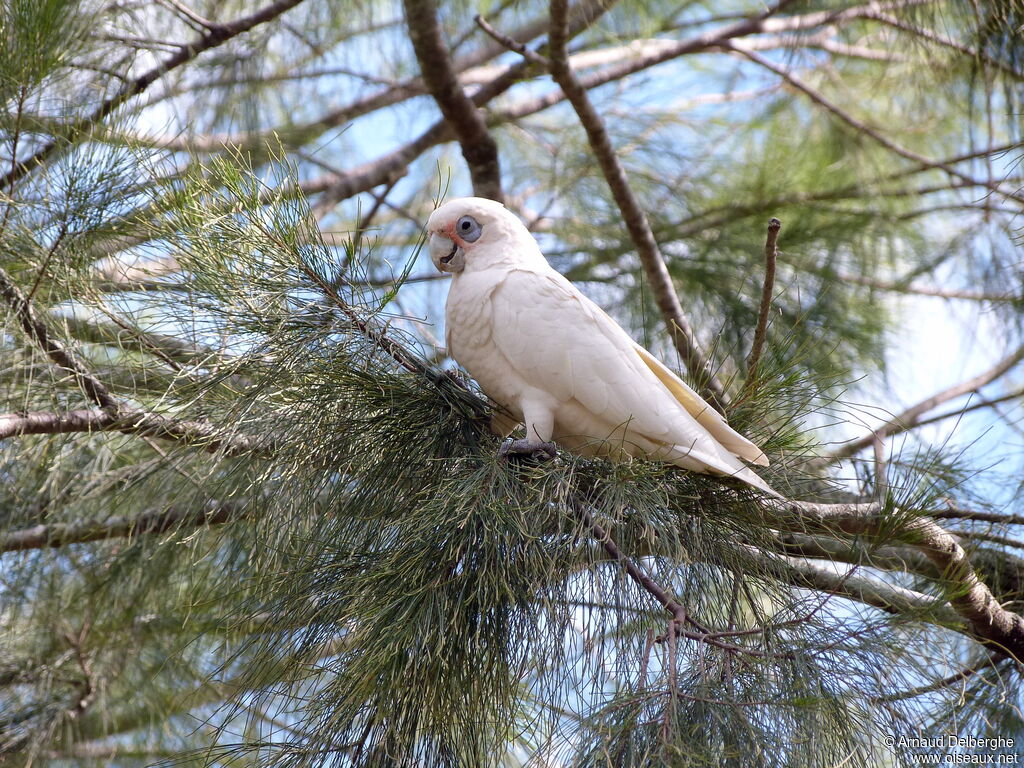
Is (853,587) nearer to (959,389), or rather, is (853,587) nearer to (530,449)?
(530,449)

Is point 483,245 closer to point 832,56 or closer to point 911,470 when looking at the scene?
point 911,470

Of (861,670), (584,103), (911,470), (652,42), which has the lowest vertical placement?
(861,670)

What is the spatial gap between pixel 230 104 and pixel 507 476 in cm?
192

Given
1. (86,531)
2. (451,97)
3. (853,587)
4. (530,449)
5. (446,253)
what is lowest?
(853,587)

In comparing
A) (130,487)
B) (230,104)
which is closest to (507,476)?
(130,487)

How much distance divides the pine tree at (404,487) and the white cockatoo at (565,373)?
0.20 feet

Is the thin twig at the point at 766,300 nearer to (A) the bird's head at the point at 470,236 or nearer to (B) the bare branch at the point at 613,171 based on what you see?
(A) the bird's head at the point at 470,236

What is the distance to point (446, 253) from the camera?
5.33ft

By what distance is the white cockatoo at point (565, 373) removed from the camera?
56.7 inches

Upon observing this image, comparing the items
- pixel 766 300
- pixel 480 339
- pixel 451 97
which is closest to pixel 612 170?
pixel 451 97

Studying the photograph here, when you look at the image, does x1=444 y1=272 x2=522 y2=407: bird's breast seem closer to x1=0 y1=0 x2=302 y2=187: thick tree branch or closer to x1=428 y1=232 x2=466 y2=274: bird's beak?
x1=428 y1=232 x2=466 y2=274: bird's beak

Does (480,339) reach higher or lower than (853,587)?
higher

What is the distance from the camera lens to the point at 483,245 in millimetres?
1619

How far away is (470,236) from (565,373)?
331mm
